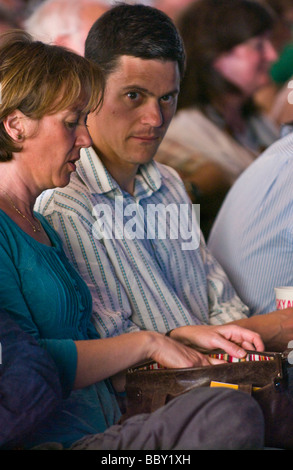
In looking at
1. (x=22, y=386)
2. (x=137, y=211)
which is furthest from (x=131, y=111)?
(x=22, y=386)

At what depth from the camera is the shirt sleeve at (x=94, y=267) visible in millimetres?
1450

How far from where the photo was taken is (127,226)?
163cm

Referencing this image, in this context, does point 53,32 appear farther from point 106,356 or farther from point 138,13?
point 106,356

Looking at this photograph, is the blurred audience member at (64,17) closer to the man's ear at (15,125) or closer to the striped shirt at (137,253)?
the striped shirt at (137,253)

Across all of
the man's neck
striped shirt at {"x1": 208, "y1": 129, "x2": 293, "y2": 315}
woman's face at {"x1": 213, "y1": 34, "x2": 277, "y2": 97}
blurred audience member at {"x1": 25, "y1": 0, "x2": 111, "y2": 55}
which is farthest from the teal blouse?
woman's face at {"x1": 213, "y1": 34, "x2": 277, "y2": 97}

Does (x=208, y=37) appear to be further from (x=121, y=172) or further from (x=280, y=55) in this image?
(x=121, y=172)

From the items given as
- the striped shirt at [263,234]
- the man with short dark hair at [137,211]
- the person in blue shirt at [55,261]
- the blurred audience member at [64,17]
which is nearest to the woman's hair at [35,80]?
the person in blue shirt at [55,261]

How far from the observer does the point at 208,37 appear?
2975 millimetres

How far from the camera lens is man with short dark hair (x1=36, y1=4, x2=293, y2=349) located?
148 centimetres

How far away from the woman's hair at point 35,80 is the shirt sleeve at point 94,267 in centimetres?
26

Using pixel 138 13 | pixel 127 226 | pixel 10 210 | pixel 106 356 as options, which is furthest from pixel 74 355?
pixel 138 13

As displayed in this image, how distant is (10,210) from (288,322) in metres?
0.77

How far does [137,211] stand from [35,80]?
60 cm

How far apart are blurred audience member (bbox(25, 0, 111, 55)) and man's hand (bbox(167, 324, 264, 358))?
4.76 ft
